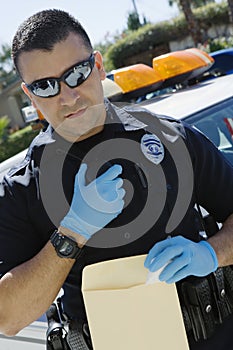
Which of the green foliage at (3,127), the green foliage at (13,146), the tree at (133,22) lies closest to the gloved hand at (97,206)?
the green foliage at (13,146)

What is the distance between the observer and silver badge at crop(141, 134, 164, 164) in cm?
135

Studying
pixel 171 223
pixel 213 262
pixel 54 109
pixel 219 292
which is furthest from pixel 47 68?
pixel 219 292

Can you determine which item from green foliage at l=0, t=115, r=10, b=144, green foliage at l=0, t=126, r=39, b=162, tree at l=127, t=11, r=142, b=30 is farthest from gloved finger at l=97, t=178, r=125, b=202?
tree at l=127, t=11, r=142, b=30

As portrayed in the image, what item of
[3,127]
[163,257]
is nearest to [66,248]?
[163,257]

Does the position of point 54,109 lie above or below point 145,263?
above

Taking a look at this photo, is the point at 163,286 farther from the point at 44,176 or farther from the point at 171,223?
the point at 44,176

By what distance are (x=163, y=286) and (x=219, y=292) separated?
0.92ft

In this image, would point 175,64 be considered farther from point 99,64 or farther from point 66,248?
point 66,248

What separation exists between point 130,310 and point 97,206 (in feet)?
0.82

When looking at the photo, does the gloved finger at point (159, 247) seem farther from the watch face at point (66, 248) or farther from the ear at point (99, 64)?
the ear at point (99, 64)

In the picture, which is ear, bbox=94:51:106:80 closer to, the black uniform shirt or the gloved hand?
the black uniform shirt

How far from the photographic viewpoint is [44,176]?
4.26ft

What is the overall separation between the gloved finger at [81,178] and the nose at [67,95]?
18cm

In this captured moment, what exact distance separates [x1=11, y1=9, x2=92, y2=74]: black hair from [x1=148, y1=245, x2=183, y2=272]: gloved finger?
0.58 metres
